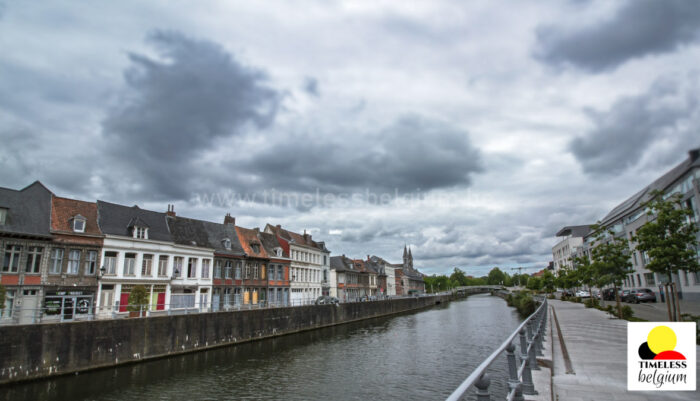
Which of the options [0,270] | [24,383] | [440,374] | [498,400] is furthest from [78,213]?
[498,400]

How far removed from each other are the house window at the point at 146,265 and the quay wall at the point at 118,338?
1047 cm

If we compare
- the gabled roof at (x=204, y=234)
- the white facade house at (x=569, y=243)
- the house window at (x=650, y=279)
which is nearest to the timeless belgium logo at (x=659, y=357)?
the gabled roof at (x=204, y=234)

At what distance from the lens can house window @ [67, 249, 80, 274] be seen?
1232 inches

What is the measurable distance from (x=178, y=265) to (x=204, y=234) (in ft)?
21.8

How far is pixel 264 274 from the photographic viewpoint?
171ft

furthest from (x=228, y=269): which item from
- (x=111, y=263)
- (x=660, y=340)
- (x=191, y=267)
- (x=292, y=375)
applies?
(x=660, y=340)

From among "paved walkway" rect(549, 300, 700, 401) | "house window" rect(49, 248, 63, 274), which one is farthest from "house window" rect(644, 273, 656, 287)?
"house window" rect(49, 248, 63, 274)

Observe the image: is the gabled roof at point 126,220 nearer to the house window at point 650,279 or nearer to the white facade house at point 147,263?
the white facade house at point 147,263

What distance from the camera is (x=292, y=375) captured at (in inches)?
848

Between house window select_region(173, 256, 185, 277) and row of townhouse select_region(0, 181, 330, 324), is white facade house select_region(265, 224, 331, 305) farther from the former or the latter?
house window select_region(173, 256, 185, 277)

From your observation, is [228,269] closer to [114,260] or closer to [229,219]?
[229,219]

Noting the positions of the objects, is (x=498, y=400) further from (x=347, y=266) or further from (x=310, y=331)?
(x=347, y=266)

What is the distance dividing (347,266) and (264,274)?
37.8 meters

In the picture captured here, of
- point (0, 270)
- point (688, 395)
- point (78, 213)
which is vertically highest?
point (78, 213)
